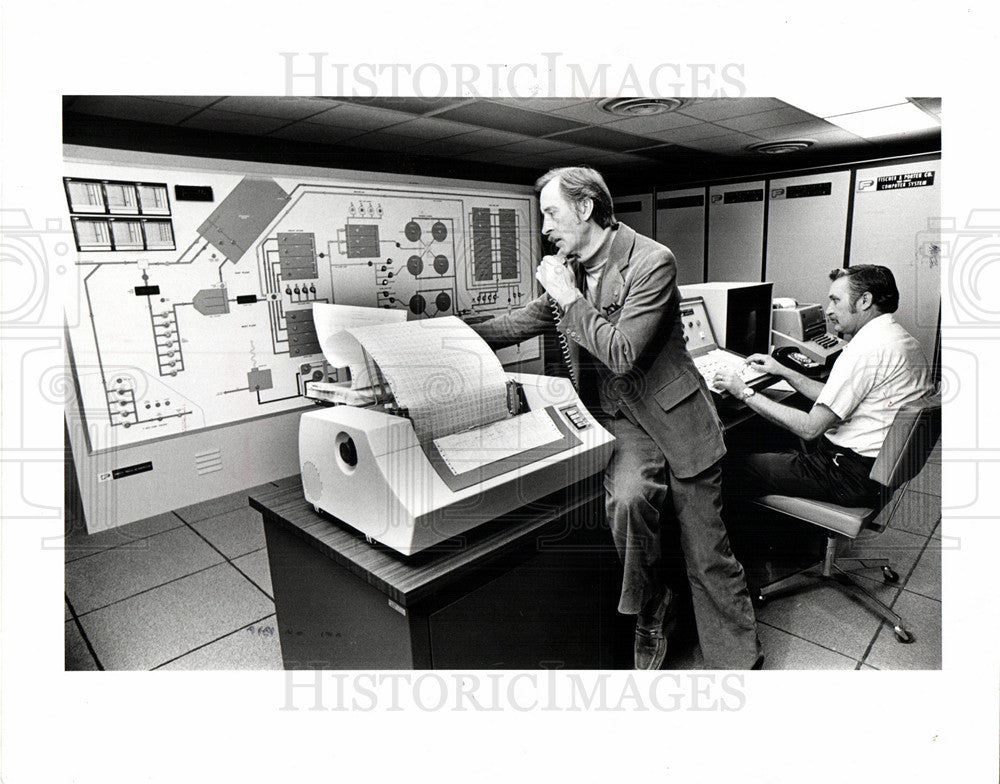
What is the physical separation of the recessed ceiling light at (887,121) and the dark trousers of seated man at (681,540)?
1.07 meters

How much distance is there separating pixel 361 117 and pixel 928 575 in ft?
8.95

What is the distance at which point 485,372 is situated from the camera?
1.39 meters

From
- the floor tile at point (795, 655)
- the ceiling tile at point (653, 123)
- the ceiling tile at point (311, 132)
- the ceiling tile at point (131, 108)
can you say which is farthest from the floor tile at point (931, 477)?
the ceiling tile at point (131, 108)

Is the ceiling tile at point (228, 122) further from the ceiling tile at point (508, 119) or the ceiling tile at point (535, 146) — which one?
the ceiling tile at point (535, 146)

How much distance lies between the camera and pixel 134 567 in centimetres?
209

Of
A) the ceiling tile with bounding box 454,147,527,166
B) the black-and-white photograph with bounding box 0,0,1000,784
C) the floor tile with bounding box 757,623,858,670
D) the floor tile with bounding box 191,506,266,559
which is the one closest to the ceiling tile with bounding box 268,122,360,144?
the black-and-white photograph with bounding box 0,0,1000,784

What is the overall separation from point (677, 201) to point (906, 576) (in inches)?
73.9

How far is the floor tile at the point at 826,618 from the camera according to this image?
197 cm

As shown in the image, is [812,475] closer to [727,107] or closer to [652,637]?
[652,637]

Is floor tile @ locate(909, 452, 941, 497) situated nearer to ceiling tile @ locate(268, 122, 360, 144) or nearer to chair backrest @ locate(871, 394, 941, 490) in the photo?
chair backrest @ locate(871, 394, 941, 490)

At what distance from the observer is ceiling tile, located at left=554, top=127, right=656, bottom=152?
1.96 metres

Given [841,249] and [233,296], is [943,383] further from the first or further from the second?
[841,249]
